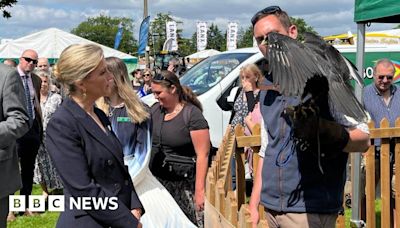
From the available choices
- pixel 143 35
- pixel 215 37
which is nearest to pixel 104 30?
pixel 215 37

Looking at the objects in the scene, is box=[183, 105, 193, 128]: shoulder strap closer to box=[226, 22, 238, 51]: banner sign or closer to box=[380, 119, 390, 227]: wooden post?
box=[380, 119, 390, 227]: wooden post

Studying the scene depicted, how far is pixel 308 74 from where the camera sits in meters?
2.22

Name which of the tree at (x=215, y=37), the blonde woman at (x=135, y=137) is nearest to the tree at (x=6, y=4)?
the blonde woman at (x=135, y=137)

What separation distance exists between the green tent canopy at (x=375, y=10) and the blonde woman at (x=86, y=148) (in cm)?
282

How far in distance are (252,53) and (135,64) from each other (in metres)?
17.2

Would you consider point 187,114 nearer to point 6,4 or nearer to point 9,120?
point 9,120

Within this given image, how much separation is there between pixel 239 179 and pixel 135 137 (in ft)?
4.45

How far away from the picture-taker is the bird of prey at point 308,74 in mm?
2205

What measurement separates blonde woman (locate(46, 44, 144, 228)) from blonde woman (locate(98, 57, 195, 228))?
111 cm

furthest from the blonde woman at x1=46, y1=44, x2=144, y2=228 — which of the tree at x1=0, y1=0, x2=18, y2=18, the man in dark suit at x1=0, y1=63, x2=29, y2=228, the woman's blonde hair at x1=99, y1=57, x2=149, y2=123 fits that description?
the tree at x1=0, y1=0, x2=18, y2=18

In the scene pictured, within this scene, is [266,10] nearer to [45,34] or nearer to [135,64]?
[45,34]

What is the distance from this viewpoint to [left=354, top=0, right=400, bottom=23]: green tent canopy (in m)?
4.61

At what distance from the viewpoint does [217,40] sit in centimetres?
10544

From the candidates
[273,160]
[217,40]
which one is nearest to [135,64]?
[273,160]
